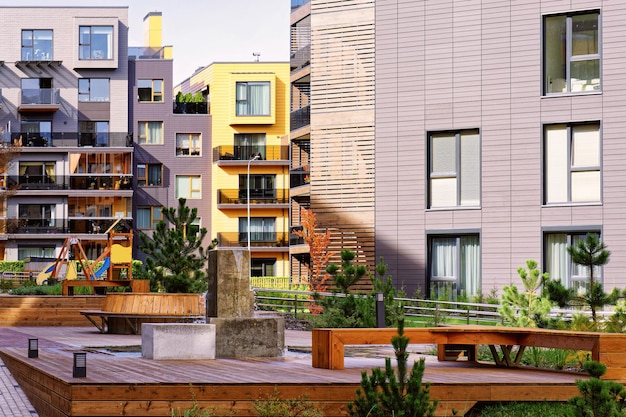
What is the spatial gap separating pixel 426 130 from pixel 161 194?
50661mm

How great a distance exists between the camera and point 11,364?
16.3m

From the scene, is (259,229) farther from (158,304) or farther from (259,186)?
(158,304)

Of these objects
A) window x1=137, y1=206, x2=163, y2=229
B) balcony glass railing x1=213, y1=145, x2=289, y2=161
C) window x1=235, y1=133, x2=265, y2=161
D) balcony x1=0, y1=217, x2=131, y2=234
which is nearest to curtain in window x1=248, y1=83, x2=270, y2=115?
window x1=235, y1=133, x2=265, y2=161

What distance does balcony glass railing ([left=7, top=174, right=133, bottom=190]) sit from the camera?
7488 centimetres

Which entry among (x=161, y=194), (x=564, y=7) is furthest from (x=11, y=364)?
(x=161, y=194)

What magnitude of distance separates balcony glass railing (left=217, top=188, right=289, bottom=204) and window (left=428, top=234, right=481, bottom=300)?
48788 millimetres

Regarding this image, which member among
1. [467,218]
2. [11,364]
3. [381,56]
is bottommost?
[11,364]

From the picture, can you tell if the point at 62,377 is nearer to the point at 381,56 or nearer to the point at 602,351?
the point at 602,351

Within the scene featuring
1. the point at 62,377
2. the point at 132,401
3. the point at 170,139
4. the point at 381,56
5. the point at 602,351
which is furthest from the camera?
the point at 170,139

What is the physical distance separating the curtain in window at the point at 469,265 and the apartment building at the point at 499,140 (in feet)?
0.12

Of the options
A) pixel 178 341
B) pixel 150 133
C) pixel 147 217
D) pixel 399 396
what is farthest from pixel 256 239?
pixel 399 396

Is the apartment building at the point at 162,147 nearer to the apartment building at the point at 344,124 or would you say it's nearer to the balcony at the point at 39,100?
the balcony at the point at 39,100

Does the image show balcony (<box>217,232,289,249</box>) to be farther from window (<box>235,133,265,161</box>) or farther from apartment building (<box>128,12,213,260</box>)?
window (<box>235,133,265,161</box>)

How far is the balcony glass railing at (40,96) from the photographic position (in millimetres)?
74625
